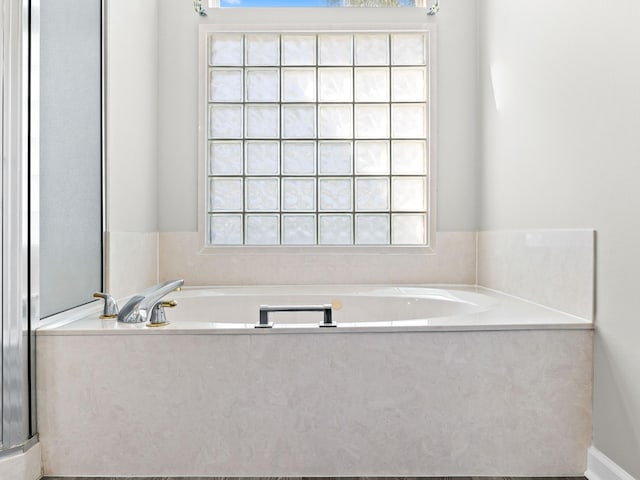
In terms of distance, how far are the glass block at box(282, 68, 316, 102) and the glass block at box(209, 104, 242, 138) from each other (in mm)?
296

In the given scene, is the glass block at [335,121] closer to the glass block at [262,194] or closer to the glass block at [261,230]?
the glass block at [262,194]

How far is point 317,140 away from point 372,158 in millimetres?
341

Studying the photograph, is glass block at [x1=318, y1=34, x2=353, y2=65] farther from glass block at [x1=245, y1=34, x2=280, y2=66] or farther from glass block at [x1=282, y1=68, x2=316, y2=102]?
glass block at [x1=245, y1=34, x2=280, y2=66]

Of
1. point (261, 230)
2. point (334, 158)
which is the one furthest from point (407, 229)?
point (261, 230)

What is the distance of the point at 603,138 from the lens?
5.19ft

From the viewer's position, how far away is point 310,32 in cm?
280

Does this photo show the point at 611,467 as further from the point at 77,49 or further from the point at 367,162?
the point at 77,49

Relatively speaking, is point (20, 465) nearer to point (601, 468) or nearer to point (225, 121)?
point (601, 468)

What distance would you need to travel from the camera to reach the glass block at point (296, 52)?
284 cm

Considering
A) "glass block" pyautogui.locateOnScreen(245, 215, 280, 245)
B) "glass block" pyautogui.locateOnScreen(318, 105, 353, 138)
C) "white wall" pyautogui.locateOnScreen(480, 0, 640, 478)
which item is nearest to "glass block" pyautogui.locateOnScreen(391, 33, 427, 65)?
"glass block" pyautogui.locateOnScreen(318, 105, 353, 138)

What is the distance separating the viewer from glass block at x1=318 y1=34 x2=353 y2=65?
9.34 feet

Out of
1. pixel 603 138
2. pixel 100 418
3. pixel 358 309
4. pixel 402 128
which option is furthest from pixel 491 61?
pixel 100 418

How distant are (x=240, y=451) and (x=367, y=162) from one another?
1782 millimetres

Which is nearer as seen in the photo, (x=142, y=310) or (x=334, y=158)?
(x=142, y=310)
